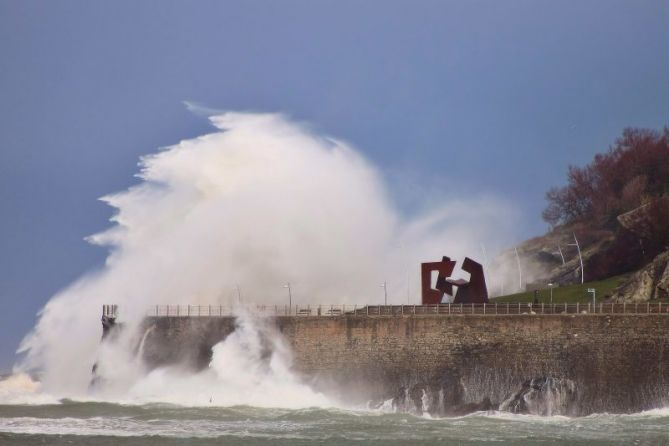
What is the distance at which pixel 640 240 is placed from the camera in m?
85.1

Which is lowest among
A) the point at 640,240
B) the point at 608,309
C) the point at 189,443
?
the point at 189,443

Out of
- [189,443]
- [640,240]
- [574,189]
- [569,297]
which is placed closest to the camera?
[189,443]

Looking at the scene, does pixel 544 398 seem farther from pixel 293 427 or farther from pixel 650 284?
pixel 293 427

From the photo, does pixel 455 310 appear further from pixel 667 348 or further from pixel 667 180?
pixel 667 180

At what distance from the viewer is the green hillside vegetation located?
77625 mm

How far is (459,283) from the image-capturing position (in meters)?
68.1

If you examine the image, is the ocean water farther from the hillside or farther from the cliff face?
the hillside

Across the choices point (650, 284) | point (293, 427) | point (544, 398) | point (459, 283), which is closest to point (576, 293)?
point (650, 284)

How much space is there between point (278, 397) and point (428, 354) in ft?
27.1

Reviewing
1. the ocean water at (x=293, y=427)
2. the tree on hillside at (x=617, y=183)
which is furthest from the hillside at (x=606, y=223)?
the ocean water at (x=293, y=427)

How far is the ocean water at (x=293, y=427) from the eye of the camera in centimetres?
4894

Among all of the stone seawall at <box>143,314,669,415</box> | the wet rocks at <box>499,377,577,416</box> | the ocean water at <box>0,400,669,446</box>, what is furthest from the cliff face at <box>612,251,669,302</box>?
the ocean water at <box>0,400,669,446</box>

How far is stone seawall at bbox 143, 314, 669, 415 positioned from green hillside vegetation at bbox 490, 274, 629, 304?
13.6 m

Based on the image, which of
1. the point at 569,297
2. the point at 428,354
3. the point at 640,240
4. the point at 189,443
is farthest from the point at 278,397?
the point at 640,240
